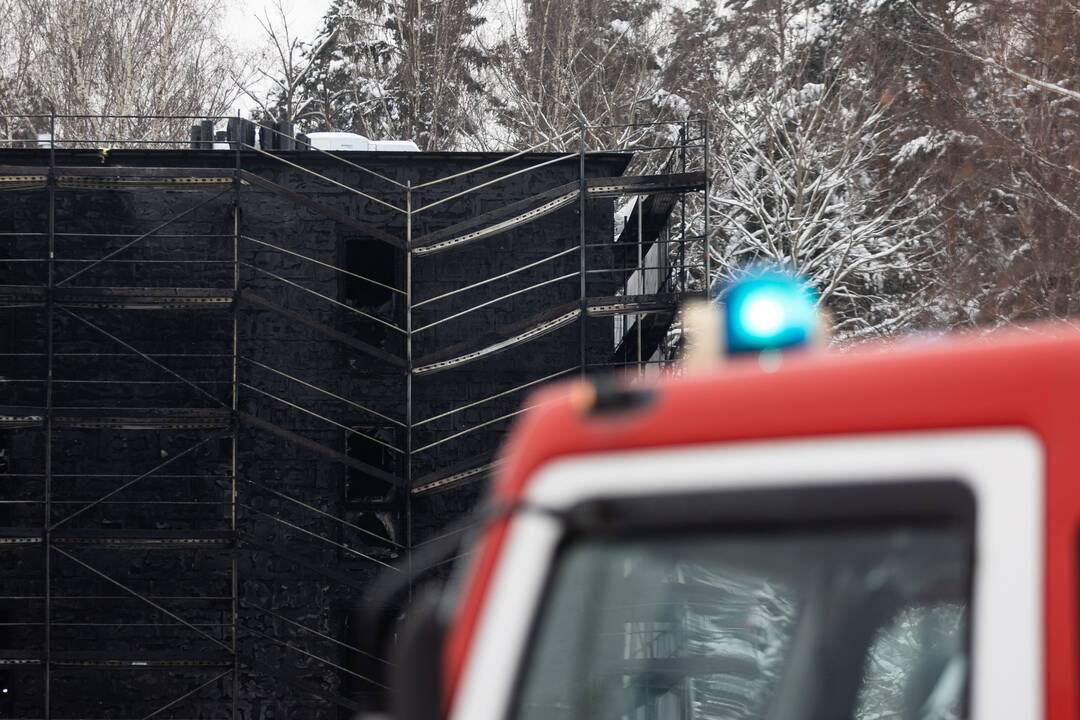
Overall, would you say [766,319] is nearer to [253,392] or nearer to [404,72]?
[253,392]

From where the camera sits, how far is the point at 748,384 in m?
1.67

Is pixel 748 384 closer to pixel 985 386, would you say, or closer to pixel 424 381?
pixel 985 386

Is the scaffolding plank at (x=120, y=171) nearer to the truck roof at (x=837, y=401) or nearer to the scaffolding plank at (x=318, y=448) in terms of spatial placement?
the scaffolding plank at (x=318, y=448)

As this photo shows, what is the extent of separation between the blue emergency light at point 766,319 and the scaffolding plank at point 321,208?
528 inches

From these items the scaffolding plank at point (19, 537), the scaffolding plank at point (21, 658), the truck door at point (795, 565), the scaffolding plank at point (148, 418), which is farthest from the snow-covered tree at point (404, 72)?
the truck door at point (795, 565)

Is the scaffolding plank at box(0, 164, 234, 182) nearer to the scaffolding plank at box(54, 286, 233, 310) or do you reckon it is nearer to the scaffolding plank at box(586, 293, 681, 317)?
the scaffolding plank at box(54, 286, 233, 310)

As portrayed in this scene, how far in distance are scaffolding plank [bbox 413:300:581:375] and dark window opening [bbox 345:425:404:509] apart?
3.76 ft

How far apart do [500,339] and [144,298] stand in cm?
399

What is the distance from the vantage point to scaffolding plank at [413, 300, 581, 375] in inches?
612

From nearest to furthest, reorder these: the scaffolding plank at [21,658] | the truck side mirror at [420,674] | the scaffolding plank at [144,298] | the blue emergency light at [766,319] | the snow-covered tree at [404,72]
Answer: the truck side mirror at [420,674] < the blue emergency light at [766,319] < the scaffolding plank at [21,658] < the scaffolding plank at [144,298] < the snow-covered tree at [404,72]

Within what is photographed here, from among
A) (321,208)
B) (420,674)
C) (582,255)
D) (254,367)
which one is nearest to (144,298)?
(254,367)

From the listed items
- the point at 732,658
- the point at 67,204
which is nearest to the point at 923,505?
the point at 732,658

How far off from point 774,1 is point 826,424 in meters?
30.6

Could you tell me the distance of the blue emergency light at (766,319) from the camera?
2066 mm
